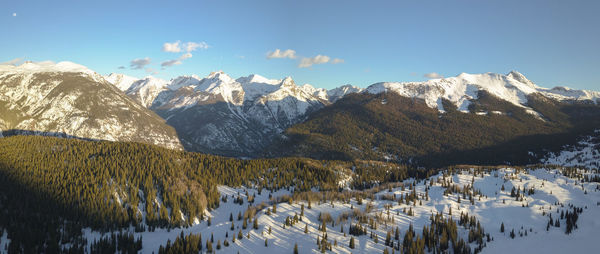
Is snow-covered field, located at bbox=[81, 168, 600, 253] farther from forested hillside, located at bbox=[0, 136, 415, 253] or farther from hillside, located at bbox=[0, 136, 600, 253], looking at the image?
forested hillside, located at bbox=[0, 136, 415, 253]

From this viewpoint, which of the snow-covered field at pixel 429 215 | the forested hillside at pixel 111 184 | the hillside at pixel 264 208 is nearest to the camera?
the snow-covered field at pixel 429 215

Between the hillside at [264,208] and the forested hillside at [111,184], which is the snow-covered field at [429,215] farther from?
the forested hillside at [111,184]

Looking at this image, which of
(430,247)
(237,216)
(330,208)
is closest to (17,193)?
(237,216)

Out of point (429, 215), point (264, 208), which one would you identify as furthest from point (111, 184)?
point (429, 215)

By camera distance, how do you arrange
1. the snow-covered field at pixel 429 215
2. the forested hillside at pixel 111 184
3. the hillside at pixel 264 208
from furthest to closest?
the forested hillside at pixel 111 184 < the hillside at pixel 264 208 < the snow-covered field at pixel 429 215

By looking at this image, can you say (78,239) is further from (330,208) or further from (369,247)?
(369,247)

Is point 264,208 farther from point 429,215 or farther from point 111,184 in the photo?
point 111,184

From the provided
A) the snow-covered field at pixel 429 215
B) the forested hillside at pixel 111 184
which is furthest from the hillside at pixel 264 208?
the forested hillside at pixel 111 184

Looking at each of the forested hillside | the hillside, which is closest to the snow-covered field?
the hillside
